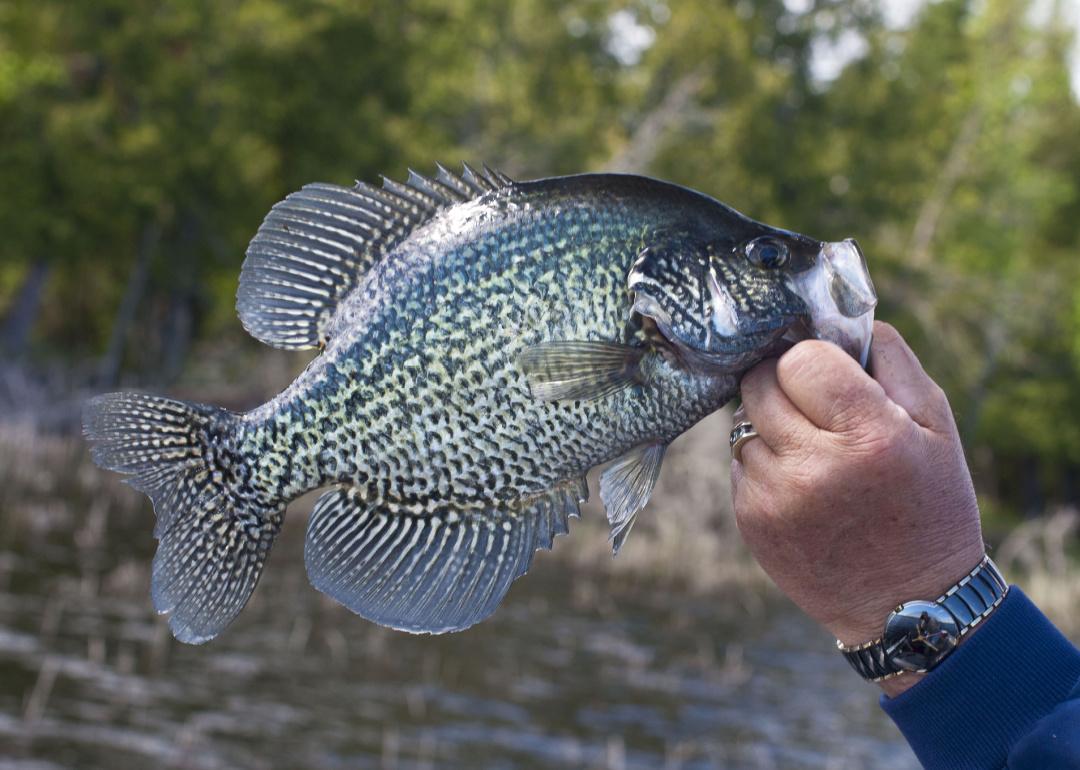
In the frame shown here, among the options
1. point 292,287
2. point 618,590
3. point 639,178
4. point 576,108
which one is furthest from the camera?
point 576,108

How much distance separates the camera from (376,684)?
13297mm

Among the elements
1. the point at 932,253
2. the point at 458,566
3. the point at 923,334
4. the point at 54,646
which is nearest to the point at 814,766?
the point at 54,646

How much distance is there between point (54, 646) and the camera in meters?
12.3

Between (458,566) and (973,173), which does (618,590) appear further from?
(973,173)

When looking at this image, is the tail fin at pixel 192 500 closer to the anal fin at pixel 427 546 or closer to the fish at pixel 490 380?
the fish at pixel 490 380

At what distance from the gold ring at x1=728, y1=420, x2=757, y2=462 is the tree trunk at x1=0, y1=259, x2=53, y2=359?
24.6 metres

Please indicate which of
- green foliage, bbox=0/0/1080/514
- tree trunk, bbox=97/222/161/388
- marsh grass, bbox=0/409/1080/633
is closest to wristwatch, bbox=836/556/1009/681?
marsh grass, bbox=0/409/1080/633

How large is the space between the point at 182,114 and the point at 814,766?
1852cm

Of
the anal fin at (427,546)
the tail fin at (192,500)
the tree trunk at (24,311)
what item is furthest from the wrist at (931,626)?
the tree trunk at (24,311)

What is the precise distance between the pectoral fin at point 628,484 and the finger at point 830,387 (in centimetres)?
29

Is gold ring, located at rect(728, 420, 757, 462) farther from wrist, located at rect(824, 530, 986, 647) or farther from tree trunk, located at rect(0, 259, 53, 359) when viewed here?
tree trunk, located at rect(0, 259, 53, 359)

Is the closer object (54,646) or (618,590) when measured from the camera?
A: (54,646)

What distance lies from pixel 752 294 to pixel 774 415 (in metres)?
0.23

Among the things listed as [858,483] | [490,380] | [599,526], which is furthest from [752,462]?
[599,526]
